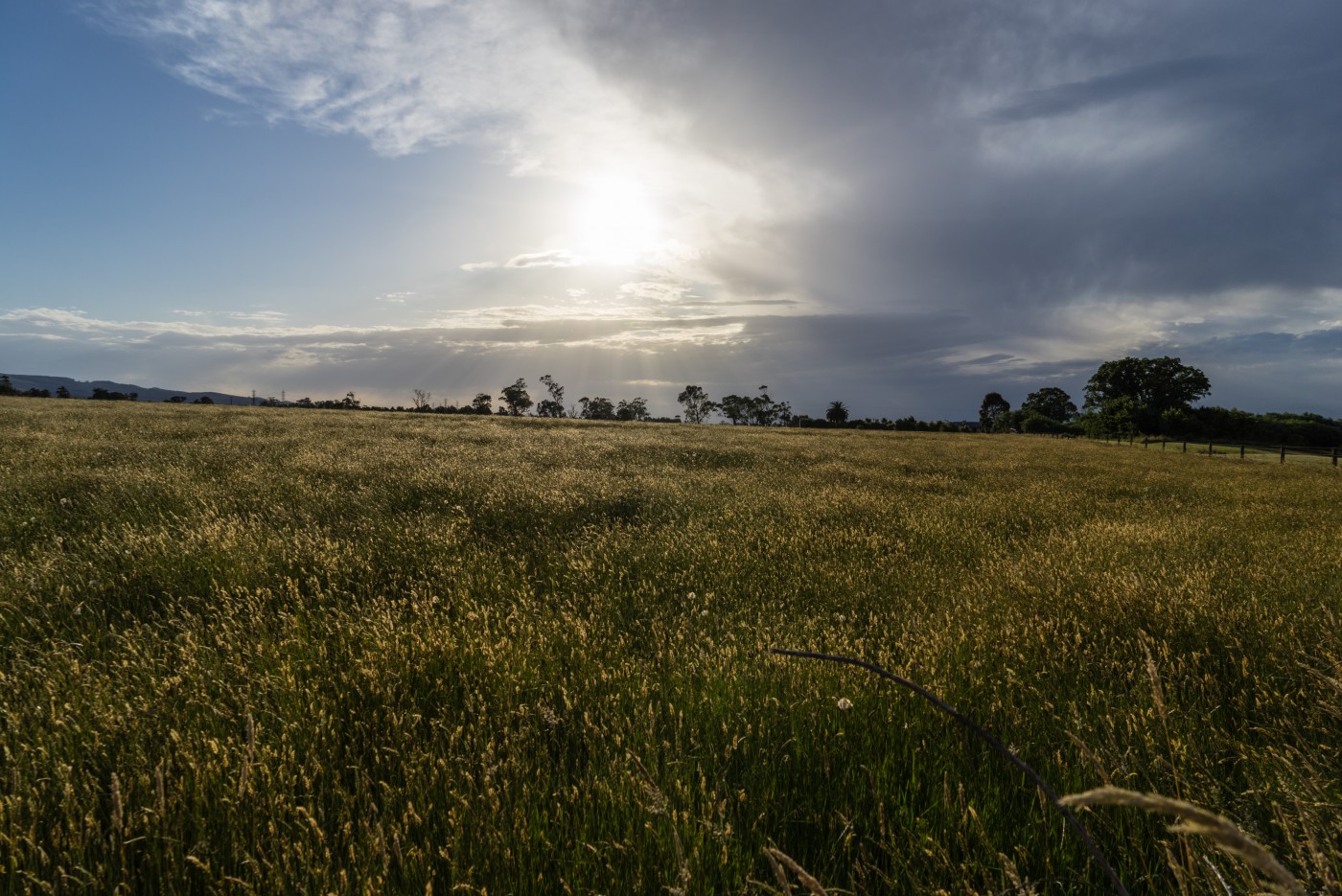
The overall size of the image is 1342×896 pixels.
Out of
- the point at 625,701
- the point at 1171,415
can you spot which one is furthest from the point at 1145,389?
the point at 625,701

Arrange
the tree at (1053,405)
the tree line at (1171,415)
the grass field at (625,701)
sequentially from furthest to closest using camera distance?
the tree at (1053,405) < the tree line at (1171,415) < the grass field at (625,701)

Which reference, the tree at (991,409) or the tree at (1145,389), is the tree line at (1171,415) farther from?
the tree at (991,409)

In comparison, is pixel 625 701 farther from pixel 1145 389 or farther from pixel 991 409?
pixel 991 409

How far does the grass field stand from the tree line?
309ft

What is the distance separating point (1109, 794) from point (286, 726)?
329cm

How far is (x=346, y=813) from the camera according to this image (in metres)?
2.34

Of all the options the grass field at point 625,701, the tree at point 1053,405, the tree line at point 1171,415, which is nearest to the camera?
the grass field at point 625,701

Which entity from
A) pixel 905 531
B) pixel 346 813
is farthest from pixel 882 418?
pixel 346 813

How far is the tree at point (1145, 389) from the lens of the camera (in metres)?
84.8

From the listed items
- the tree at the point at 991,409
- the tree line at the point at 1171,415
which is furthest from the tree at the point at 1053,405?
the tree line at the point at 1171,415

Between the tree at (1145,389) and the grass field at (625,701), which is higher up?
the tree at (1145,389)

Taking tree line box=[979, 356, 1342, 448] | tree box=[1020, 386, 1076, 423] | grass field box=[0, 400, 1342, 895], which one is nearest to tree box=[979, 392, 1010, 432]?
tree box=[1020, 386, 1076, 423]

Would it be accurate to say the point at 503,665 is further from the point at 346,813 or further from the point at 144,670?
the point at 144,670

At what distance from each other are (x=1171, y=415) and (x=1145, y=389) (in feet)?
26.8
